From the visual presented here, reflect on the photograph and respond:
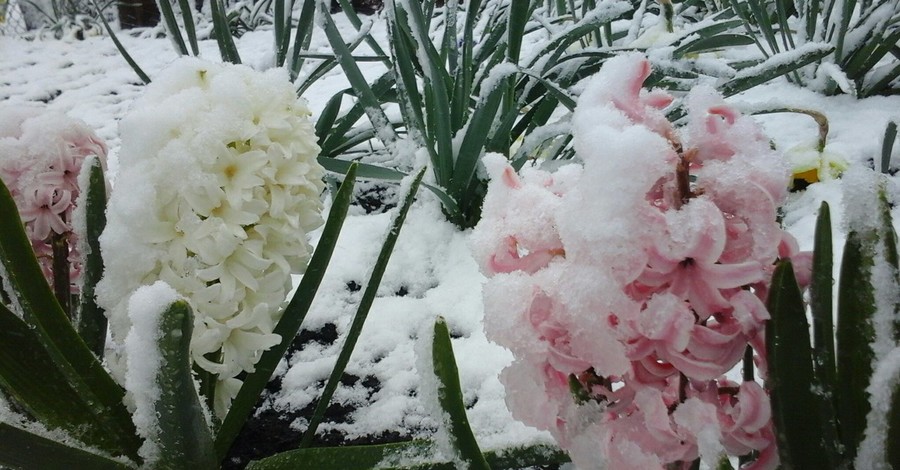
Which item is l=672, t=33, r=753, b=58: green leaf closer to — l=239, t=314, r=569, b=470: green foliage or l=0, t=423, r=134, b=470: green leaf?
l=239, t=314, r=569, b=470: green foliage

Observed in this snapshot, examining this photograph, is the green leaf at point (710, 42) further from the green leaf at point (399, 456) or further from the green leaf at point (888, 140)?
the green leaf at point (399, 456)

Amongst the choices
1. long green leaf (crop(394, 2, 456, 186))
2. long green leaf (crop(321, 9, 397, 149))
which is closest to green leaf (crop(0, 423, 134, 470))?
long green leaf (crop(394, 2, 456, 186))

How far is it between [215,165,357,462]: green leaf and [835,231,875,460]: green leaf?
49cm

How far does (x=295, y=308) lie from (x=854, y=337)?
0.56 metres

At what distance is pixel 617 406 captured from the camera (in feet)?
1.45

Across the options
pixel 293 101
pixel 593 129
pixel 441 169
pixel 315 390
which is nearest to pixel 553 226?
pixel 593 129

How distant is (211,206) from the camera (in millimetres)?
578

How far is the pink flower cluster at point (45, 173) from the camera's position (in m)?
0.75

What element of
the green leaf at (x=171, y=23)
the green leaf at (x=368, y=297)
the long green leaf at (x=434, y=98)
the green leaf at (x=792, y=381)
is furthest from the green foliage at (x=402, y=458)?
the green leaf at (x=171, y=23)

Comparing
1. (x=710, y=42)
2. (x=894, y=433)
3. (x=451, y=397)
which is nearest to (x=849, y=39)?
(x=710, y=42)

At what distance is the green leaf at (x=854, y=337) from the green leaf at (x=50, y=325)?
70 centimetres

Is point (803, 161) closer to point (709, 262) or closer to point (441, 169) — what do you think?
point (441, 169)

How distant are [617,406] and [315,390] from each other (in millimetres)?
614

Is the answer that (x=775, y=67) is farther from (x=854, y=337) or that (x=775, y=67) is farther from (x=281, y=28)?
(x=281, y=28)
